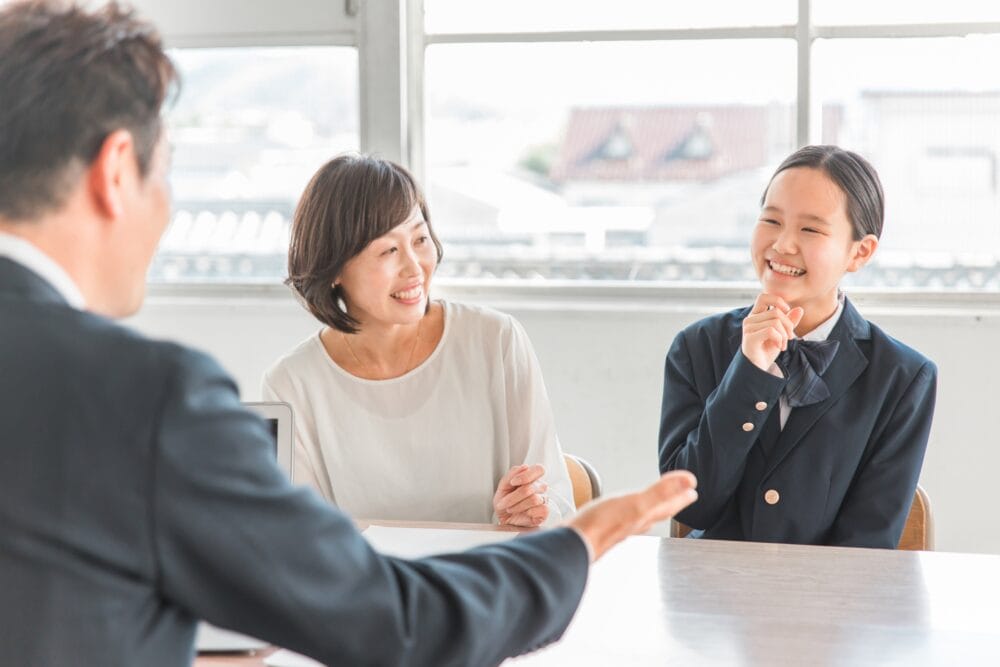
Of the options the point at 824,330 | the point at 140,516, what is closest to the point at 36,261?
the point at 140,516

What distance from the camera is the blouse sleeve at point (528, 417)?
219cm

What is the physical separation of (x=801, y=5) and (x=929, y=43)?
0.39 m

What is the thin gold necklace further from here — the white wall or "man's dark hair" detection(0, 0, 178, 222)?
"man's dark hair" detection(0, 0, 178, 222)

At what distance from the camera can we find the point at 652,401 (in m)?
3.64

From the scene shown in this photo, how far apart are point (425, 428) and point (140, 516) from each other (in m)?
1.43

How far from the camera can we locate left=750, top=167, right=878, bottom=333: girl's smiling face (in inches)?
81.9

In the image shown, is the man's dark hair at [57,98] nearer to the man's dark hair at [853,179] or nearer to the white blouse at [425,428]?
the white blouse at [425,428]

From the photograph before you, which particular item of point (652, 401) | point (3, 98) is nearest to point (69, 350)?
point (3, 98)

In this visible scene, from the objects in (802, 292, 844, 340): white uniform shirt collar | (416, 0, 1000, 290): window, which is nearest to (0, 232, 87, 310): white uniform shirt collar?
(802, 292, 844, 340): white uniform shirt collar

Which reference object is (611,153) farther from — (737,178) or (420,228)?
(420,228)

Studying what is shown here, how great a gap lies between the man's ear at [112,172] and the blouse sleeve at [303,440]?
128 centimetres

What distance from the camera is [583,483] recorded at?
7.47ft

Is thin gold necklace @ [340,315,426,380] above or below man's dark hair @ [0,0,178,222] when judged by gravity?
below

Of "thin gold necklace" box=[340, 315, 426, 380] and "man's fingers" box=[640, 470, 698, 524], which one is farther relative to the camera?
"thin gold necklace" box=[340, 315, 426, 380]
